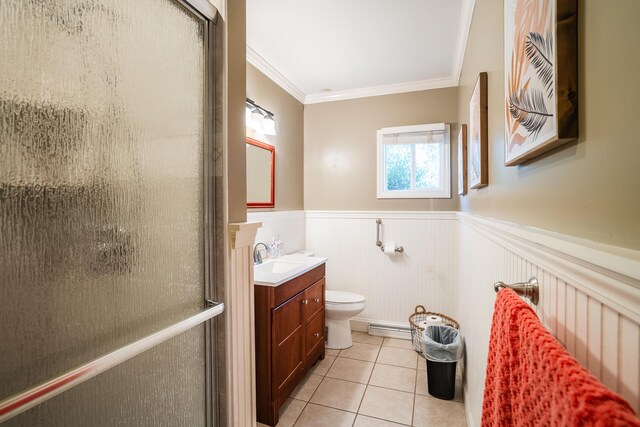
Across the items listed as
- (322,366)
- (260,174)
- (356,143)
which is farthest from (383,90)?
(322,366)

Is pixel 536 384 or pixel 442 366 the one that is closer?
pixel 536 384

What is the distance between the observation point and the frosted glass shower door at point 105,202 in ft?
2.16

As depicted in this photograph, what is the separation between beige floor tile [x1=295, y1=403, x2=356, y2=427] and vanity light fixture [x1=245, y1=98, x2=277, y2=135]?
2157 mm

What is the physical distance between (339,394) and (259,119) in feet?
7.39

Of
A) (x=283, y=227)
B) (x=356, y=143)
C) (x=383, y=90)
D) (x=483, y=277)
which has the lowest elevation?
(x=483, y=277)

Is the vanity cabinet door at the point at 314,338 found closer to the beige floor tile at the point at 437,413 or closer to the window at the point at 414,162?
the beige floor tile at the point at 437,413

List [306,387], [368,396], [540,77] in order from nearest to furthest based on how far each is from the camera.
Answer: [540,77] < [368,396] < [306,387]

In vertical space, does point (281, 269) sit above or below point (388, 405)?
above

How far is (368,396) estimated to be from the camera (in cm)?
221

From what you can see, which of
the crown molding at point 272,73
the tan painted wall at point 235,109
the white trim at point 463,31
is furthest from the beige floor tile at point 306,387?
the white trim at point 463,31

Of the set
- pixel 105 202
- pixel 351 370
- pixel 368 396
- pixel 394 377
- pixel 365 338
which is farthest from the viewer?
pixel 365 338

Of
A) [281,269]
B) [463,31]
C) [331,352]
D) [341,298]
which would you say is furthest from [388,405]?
[463,31]

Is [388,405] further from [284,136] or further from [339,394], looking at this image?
[284,136]

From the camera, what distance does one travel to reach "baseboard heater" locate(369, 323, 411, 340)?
127 inches
